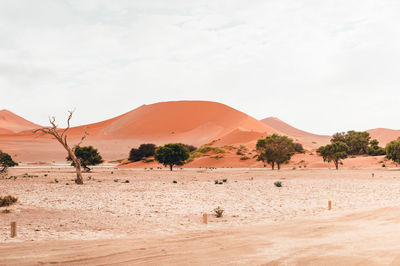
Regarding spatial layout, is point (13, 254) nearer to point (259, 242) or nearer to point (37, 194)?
point (259, 242)

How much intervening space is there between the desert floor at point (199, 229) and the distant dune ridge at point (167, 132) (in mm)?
56065

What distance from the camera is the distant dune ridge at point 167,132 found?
9425cm

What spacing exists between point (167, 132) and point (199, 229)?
114m

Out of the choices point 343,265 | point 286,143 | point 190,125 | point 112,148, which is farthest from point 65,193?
point 190,125

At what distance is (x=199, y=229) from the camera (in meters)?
11.9

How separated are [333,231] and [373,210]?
189 inches

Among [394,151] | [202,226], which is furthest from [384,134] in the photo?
[202,226]

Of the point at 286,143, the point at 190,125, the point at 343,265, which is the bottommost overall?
the point at 343,265

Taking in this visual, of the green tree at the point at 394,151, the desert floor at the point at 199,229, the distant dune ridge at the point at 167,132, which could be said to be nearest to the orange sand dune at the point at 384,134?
the distant dune ridge at the point at 167,132

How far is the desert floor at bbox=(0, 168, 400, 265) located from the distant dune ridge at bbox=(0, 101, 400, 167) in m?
56.1

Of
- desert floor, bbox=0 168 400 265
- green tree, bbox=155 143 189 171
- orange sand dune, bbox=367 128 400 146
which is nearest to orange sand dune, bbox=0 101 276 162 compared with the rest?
green tree, bbox=155 143 189 171

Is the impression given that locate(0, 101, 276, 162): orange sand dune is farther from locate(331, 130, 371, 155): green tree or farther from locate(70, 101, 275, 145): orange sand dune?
locate(331, 130, 371, 155): green tree

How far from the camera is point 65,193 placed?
828 inches

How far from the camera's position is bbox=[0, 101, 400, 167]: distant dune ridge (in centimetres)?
9425
